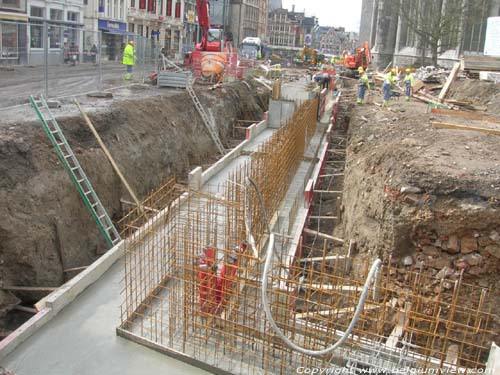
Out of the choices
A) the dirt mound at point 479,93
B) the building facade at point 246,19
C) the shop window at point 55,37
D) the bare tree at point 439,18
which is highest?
the building facade at point 246,19

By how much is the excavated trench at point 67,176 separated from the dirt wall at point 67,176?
0.05 feet

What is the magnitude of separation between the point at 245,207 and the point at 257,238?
59 centimetres

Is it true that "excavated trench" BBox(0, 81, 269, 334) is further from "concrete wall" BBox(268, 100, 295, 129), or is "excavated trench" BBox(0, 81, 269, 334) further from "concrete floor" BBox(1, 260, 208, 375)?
"concrete wall" BBox(268, 100, 295, 129)

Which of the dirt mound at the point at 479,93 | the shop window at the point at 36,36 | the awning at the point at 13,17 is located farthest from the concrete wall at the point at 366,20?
the shop window at the point at 36,36

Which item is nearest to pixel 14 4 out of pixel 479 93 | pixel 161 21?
pixel 161 21

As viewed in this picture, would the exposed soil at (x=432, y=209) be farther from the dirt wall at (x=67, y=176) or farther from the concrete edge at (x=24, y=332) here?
the dirt wall at (x=67, y=176)

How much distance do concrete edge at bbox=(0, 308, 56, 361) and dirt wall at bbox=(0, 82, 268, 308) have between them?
5.32ft

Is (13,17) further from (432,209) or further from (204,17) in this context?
(432,209)

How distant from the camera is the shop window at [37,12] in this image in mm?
31500

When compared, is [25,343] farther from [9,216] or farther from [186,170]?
[186,170]

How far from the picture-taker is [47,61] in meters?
14.5

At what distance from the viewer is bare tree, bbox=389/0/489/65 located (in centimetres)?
3297

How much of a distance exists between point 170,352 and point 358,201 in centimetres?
503

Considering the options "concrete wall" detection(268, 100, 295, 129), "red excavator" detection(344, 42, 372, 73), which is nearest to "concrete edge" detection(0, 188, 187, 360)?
"concrete wall" detection(268, 100, 295, 129)
